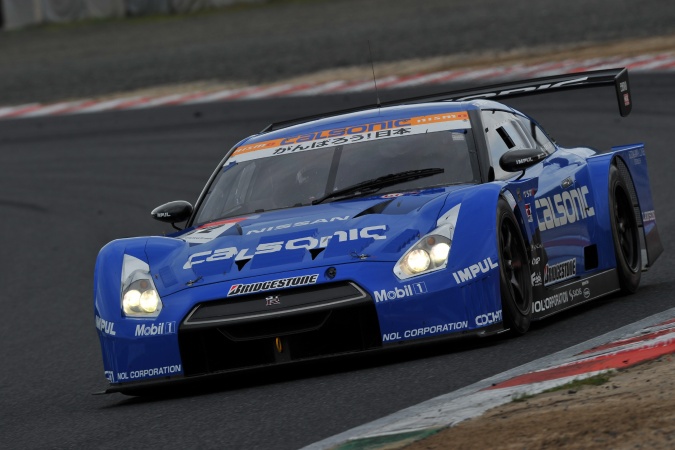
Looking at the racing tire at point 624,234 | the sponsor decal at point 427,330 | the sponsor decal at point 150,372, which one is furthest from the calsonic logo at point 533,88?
the sponsor decal at point 150,372

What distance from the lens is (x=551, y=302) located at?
24.4 ft

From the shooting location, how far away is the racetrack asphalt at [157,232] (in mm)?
5785

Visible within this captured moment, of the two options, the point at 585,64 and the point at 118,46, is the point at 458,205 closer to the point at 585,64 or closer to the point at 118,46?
the point at 585,64

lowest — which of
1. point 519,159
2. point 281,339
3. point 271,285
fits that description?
point 281,339

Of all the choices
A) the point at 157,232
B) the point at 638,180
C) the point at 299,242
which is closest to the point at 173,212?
the point at 299,242

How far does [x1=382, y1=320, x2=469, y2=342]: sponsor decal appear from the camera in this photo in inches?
253

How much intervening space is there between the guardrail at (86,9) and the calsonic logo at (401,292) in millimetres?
38560

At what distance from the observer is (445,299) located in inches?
254

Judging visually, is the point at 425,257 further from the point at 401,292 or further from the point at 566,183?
the point at 566,183

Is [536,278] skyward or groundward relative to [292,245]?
groundward

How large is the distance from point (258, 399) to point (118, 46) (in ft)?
101

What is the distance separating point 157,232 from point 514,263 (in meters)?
7.29

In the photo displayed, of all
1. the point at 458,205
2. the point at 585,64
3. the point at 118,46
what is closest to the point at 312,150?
the point at 458,205

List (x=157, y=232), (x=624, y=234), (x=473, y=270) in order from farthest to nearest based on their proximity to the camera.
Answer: (x=157, y=232) → (x=624, y=234) → (x=473, y=270)
